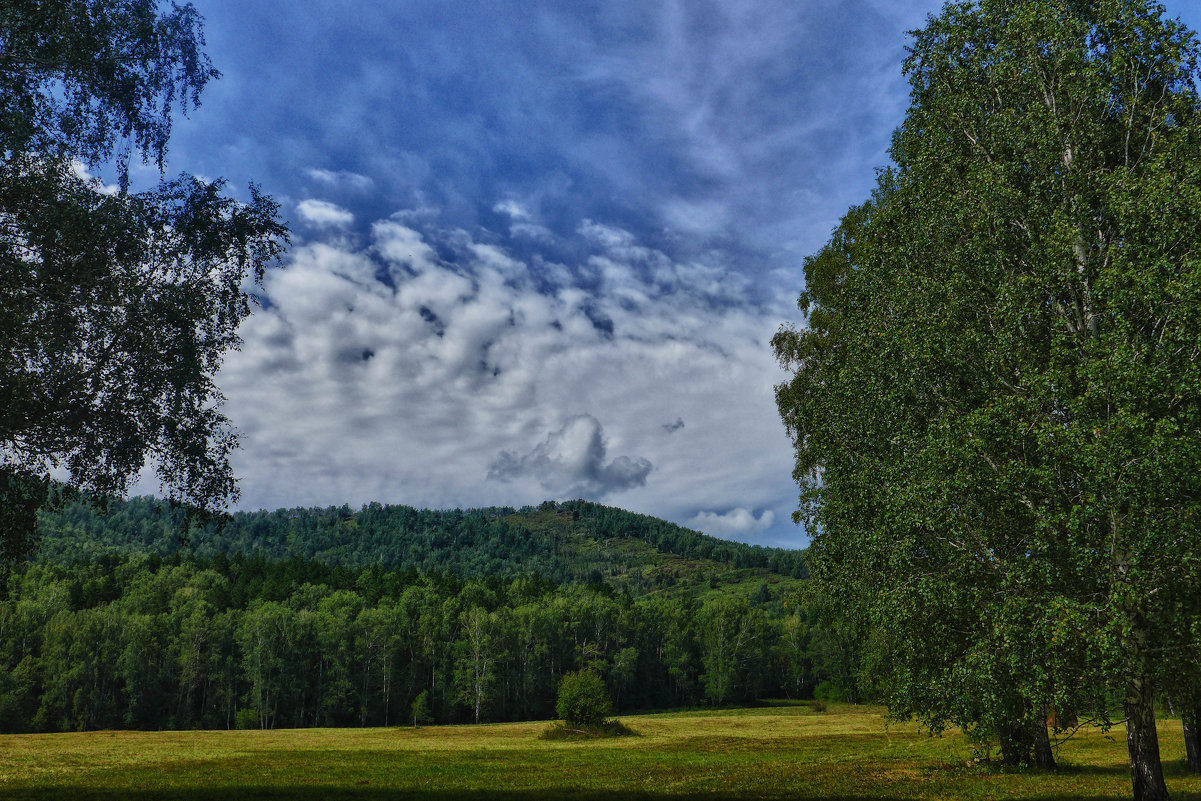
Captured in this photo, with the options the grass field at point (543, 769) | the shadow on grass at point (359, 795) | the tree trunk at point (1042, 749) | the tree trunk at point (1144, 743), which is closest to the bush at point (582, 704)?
the grass field at point (543, 769)

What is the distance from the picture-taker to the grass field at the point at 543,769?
2769 cm

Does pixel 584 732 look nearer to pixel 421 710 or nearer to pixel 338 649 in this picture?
pixel 421 710

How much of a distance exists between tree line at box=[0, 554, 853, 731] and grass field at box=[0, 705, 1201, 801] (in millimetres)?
42869

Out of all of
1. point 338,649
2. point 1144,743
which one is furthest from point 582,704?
point 338,649

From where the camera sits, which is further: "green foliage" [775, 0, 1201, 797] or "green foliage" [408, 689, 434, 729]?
"green foliage" [408, 689, 434, 729]

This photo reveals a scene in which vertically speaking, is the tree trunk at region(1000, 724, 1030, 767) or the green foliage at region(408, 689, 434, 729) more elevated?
the tree trunk at region(1000, 724, 1030, 767)

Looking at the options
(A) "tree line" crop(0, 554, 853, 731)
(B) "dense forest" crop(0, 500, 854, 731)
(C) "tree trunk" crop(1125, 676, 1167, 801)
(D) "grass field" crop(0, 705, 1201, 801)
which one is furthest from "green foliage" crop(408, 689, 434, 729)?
(C) "tree trunk" crop(1125, 676, 1167, 801)

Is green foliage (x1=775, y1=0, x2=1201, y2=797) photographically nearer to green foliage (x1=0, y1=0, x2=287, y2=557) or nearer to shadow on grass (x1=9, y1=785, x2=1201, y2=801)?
shadow on grass (x1=9, y1=785, x2=1201, y2=801)

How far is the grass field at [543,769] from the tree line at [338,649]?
4287cm

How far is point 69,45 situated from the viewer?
69.0 feet

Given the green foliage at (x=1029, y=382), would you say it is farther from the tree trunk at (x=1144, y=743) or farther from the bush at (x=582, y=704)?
the bush at (x=582, y=704)

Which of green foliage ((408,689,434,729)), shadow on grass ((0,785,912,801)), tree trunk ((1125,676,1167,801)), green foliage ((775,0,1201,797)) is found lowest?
green foliage ((408,689,434,729))

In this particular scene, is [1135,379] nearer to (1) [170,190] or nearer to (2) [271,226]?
(2) [271,226]

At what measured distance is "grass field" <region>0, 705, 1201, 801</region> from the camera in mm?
27688
